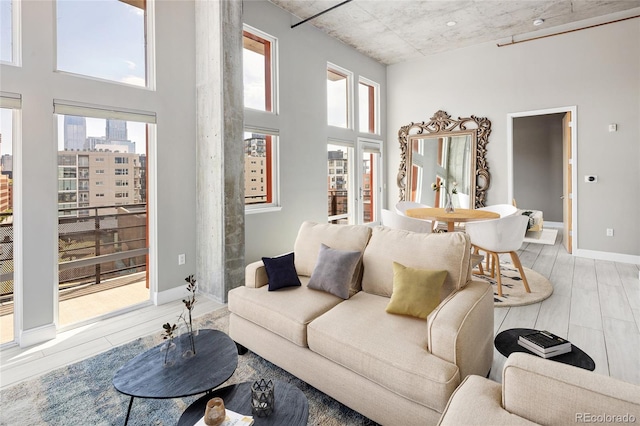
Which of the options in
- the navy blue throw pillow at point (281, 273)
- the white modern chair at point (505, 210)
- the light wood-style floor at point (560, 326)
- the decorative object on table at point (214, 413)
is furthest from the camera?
the white modern chair at point (505, 210)

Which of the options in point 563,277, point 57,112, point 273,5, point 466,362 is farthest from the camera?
point 273,5

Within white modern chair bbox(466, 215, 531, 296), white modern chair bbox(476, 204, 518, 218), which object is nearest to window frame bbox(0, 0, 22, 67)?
white modern chair bbox(466, 215, 531, 296)

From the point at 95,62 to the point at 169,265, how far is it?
6.90 ft

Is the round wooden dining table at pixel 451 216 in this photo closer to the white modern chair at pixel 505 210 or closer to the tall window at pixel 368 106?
the white modern chair at pixel 505 210

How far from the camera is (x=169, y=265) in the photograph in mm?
3680

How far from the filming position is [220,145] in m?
3.56

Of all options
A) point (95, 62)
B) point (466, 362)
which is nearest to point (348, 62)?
point (95, 62)

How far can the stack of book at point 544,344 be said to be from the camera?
5.19 ft

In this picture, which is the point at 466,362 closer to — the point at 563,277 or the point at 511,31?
the point at 563,277

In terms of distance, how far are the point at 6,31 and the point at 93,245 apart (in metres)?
1.85

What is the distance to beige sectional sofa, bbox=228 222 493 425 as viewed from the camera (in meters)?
1.60

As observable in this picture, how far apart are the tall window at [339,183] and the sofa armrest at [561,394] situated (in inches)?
190

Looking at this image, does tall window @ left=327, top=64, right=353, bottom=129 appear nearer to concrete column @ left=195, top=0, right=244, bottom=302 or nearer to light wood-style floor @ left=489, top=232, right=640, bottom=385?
concrete column @ left=195, top=0, right=244, bottom=302
